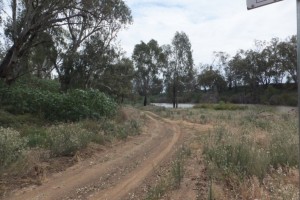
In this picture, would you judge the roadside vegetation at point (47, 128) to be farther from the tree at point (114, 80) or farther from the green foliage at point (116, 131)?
the tree at point (114, 80)

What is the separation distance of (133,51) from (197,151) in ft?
200

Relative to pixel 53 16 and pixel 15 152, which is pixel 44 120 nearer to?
pixel 53 16

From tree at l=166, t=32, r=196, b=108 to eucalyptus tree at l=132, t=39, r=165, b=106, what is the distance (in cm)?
→ 305

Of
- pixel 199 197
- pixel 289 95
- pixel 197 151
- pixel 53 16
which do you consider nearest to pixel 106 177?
pixel 199 197

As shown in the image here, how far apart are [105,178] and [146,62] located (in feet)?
211

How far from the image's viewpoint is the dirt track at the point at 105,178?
718cm

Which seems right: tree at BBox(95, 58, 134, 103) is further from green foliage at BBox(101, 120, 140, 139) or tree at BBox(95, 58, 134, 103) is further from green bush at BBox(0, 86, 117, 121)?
green foliage at BBox(101, 120, 140, 139)

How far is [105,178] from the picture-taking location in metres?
8.45

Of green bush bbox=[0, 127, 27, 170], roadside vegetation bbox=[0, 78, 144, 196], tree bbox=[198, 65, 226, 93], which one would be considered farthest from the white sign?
tree bbox=[198, 65, 226, 93]

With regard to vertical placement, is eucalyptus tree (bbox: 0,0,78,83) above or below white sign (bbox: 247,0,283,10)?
above

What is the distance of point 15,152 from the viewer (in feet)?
28.8

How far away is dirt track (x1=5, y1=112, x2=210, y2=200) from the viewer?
7.18m

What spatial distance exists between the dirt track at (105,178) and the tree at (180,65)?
63176mm

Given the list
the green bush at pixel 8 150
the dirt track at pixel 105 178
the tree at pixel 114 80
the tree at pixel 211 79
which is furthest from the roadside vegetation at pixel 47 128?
the tree at pixel 211 79
